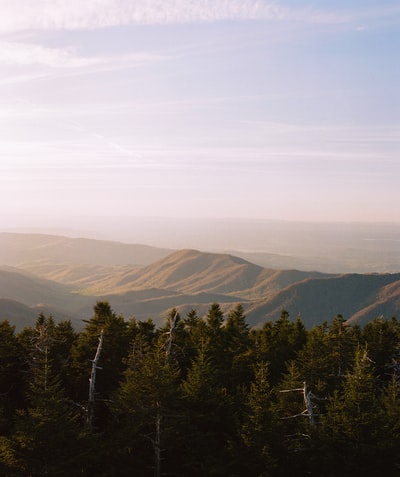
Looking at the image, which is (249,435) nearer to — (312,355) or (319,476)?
(319,476)

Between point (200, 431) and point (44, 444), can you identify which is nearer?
point (44, 444)

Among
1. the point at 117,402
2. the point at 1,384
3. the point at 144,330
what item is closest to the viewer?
the point at 117,402

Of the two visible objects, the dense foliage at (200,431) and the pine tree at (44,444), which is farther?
the dense foliage at (200,431)

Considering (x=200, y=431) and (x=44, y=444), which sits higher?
(x=44, y=444)

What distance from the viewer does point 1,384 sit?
35.9 meters

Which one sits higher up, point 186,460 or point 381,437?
point 381,437

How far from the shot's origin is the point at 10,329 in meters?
41.0

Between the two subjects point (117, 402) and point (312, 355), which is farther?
point (312, 355)

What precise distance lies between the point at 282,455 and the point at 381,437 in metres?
5.70

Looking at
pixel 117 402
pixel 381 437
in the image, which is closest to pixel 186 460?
pixel 117 402

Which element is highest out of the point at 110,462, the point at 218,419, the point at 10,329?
the point at 10,329

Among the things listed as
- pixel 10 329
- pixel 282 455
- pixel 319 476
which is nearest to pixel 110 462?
pixel 282 455

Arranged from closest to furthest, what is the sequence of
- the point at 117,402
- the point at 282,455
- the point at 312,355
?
the point at 282,455 → the point at 117,402 → the point at 312,355

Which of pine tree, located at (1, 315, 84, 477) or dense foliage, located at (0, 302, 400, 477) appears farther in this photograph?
dense foliage, located at (0, 302, 400, 477)
